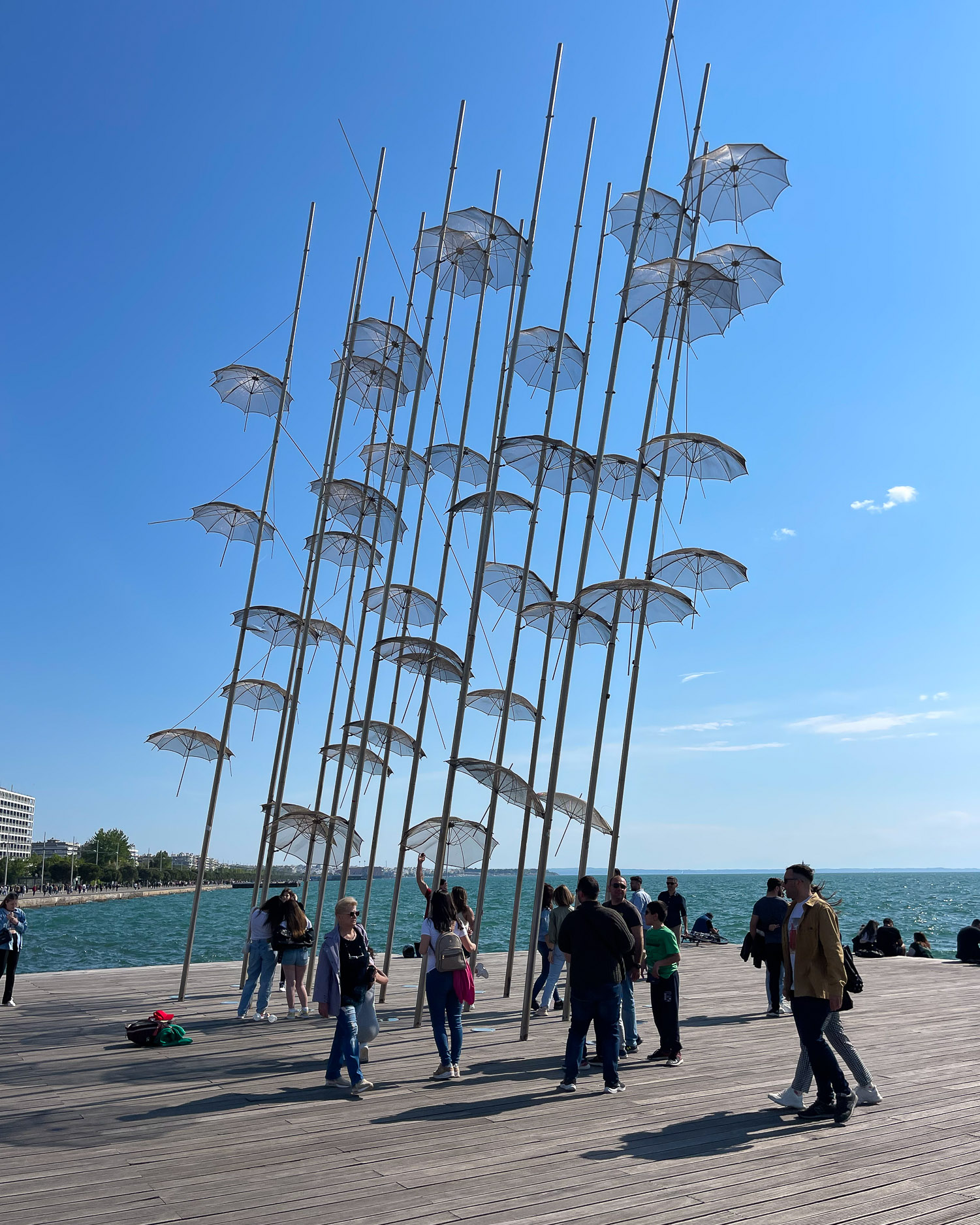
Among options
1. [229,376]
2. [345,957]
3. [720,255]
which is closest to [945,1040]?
[345,957]

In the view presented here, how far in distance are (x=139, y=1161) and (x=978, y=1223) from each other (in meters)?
5.75

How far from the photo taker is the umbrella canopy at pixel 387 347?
18.7 metres

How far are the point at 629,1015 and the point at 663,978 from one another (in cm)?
104

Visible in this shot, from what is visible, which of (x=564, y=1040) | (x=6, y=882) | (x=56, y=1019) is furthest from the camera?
(x=6, y=882)

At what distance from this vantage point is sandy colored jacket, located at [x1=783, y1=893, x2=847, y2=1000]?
809 cm

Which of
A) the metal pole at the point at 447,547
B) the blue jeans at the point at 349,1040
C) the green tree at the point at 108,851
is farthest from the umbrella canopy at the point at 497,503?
the green tree at the point at 108,851

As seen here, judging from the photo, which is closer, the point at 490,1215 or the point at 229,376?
the point at 490,1215

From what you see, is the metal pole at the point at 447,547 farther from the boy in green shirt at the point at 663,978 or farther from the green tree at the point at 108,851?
the green tree at the point at 108,851

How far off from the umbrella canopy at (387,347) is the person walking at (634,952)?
11152 mm

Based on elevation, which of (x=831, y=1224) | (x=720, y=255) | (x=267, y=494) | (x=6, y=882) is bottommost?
(x=6, y=882)

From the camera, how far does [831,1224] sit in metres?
5.82

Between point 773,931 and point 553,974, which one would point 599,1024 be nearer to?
point 553,974

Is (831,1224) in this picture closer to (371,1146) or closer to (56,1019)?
(371,1146)

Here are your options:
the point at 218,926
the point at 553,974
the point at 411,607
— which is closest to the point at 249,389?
the point at 411,607
